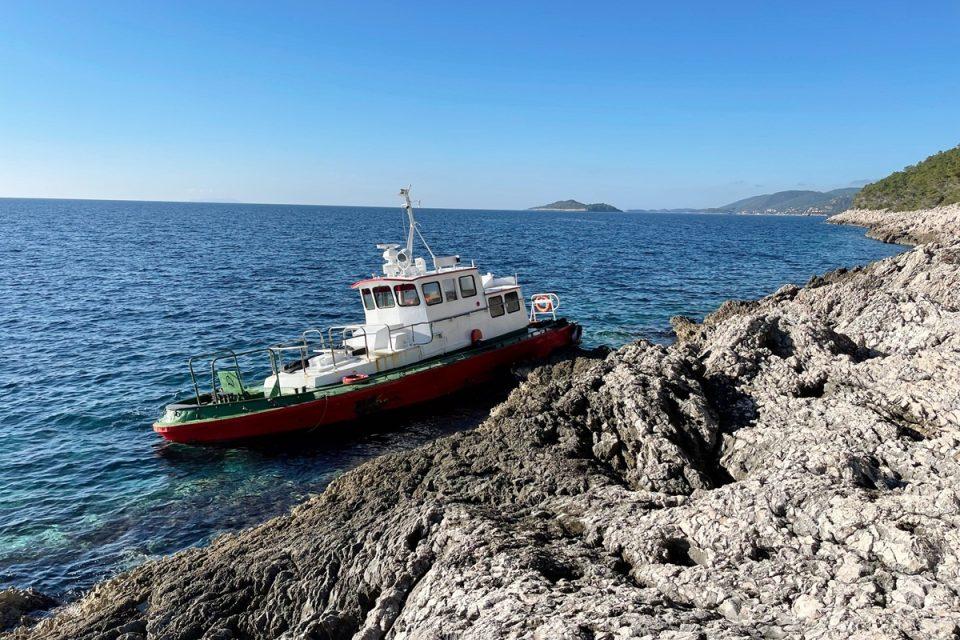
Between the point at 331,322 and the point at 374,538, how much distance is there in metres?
21.8

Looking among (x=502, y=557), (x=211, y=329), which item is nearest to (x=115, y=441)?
(x=211, y=329)

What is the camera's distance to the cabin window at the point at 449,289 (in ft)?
64.8

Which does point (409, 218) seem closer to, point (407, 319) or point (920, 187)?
point (407, 319)

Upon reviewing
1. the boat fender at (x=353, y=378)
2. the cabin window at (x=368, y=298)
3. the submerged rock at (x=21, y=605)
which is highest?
the cabin window at (x=368, y=298)

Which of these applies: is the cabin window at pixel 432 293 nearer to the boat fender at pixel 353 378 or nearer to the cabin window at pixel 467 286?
the cabin window at pixel 467 286

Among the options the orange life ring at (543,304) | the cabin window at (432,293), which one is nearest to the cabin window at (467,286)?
the cabin window at (432,293)

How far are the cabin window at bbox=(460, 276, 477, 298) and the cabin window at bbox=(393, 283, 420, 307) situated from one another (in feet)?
6.46

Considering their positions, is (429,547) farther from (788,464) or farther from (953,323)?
(953,323)

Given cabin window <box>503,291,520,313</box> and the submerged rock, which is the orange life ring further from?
the submerged rock

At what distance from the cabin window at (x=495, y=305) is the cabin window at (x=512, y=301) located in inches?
10.5

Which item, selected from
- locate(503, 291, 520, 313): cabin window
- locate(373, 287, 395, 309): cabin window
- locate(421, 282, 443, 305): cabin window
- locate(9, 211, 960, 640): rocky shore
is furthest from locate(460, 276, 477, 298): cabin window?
locate(9, 211, 960, 640): rocky shore

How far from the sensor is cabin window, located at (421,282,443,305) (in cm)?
1920

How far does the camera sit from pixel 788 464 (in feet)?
26.0

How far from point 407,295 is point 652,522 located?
13405 millimetres
